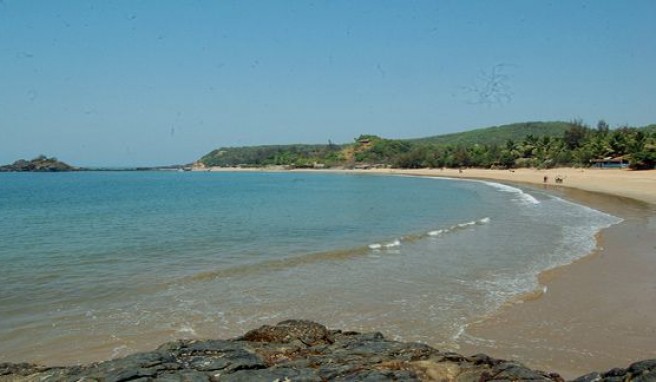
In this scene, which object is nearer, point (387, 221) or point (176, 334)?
point (176, 334)

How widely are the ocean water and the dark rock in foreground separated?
11.8 ft

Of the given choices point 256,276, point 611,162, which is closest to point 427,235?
point 256,276

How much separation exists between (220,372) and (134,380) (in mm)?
784

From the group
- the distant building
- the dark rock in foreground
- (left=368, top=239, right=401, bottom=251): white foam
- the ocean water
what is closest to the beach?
the ocean water

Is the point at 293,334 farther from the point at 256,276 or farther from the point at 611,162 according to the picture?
the point at 611,162

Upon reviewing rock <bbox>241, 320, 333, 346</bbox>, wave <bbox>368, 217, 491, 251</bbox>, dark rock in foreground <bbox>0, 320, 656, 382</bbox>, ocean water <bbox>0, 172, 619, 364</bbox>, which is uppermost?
dark rock in foreground <bbox>0, 320, 656, 382</bbox>

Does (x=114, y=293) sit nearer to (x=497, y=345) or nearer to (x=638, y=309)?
(x=497, y=345)

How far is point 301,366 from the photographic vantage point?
526cm

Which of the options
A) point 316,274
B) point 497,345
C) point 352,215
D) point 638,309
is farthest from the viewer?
point 352,215

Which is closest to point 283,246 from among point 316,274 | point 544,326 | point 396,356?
point 316,274

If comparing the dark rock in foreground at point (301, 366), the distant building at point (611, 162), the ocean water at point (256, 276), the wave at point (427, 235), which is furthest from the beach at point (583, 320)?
the distant building at point (611, 162)

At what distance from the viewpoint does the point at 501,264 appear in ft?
54.0

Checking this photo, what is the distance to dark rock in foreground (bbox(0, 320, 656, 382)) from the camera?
4.93m

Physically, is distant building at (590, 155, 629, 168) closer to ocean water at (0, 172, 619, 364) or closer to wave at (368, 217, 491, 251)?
ocean water at (0, 172, 619, 364)
